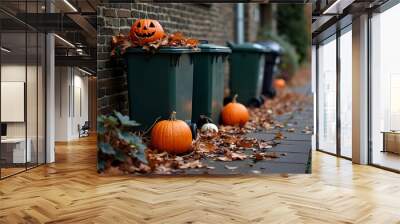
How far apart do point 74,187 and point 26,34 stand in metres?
A: 1.44

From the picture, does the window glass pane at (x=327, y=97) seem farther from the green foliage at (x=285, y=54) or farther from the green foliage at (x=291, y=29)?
the green foliage at (x=291, y=29)

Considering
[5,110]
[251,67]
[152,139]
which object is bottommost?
[152,139]

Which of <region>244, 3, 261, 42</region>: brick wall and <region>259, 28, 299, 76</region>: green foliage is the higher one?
<region>244, 3, 261, 42</region>: brick wall

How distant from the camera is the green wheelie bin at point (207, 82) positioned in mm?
4098

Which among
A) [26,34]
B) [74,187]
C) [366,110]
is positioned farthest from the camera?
[366,110]

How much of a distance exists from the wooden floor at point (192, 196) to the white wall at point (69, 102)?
5.2 inches

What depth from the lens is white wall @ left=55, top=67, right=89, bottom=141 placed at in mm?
3691

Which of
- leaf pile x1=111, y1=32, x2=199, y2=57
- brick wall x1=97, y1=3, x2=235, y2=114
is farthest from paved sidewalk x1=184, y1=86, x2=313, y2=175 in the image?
leaf pile x1=111, y1=32, x2=199, y2=57

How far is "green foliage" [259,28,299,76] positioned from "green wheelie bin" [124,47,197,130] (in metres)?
3.86

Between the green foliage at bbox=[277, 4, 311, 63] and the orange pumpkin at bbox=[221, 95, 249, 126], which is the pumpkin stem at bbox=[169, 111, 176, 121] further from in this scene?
the green foliage at bbox=[277, 4, 311, 63]

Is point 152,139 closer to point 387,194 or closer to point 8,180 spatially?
point 8,180

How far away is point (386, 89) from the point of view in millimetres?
4039

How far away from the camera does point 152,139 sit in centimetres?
360

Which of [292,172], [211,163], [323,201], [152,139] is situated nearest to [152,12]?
[152,139]
